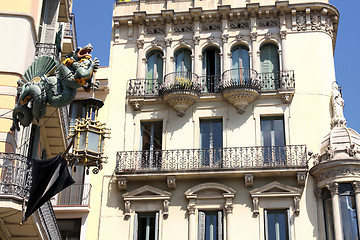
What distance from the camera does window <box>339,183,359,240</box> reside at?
2498cm

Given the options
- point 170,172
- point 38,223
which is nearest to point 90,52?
point 38,223

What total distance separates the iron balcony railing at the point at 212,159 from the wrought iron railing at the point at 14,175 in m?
12.0

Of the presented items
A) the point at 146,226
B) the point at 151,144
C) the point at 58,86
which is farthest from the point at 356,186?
the point at 58,86

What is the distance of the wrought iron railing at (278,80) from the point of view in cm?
2845

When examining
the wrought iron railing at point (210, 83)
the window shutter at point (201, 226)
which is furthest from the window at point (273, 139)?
the window shutter at point (201, 226)

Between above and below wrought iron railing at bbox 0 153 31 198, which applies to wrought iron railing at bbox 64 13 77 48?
above

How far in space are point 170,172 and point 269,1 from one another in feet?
32.2

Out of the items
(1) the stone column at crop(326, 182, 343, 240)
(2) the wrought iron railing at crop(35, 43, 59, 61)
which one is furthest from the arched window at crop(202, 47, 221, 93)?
(2) the wrought iron railing at crop(35, 43, 59, 61)

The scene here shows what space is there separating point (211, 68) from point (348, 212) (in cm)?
943

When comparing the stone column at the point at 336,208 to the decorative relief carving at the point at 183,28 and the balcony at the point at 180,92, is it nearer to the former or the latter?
the balcony at the point at 180,92

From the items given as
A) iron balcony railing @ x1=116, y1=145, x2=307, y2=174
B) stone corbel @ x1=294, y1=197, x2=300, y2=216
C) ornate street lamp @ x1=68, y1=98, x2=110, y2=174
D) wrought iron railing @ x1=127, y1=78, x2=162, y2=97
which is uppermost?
wrought iron railing @ x1=127, y1=78, x2=162, y2=97

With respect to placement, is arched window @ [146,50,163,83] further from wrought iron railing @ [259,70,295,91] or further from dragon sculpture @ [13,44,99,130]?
dragon sculpture @ [13,44,99,130]

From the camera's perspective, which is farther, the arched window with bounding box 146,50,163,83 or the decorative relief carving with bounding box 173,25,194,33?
the decorative relief carving with bounding box 173,25,194,33

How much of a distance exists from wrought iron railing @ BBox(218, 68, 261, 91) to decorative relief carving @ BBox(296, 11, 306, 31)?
10.6 ft
